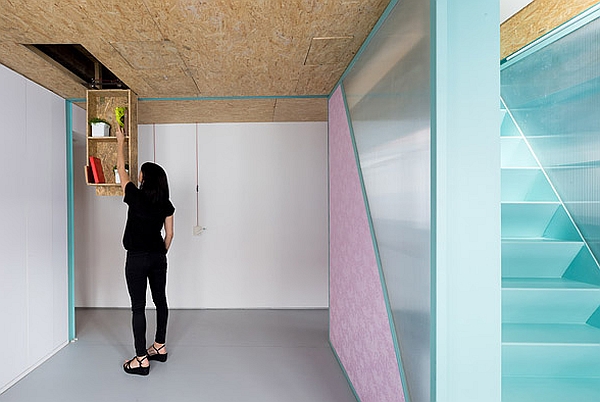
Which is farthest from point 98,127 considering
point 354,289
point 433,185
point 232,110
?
point 433,185

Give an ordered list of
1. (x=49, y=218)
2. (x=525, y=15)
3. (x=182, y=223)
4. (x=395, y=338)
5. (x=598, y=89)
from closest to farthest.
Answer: (x=395, y=338)
(x=598, y=89)
(x=525, y=15)
(x=49, y=218)
(x=182, y=223)

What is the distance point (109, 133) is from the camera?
3.23 meters

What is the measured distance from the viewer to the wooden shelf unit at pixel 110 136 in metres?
3.16

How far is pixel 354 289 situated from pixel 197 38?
180 cm

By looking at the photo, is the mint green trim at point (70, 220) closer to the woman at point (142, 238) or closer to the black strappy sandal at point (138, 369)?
the woman at point (142, 238)

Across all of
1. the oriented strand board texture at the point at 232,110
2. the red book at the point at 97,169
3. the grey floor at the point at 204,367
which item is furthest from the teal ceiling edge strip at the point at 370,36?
the grey floor at the point at 204,367

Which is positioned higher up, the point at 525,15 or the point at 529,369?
the point at 525,15

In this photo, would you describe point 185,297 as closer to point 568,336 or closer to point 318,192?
point 318,192

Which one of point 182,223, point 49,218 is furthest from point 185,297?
point 49,218

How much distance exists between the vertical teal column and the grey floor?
140 cm

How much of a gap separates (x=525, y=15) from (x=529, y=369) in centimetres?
205

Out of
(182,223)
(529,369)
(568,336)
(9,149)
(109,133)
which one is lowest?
(529,369)

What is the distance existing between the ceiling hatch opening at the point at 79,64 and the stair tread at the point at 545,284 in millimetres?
3157

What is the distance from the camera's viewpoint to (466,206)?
1.31m
